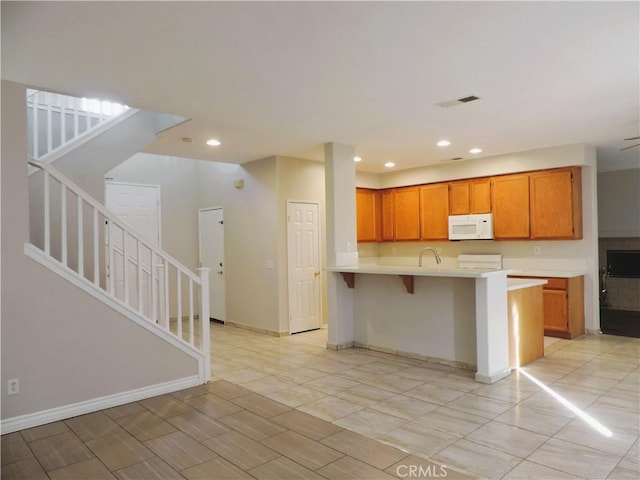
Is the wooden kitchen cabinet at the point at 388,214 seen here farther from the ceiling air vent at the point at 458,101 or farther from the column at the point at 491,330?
the ceiling air vent at the point at 458,101

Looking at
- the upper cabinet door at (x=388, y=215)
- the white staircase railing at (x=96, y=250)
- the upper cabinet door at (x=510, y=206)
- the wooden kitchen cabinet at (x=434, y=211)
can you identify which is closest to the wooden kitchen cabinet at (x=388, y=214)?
the upper cabinet door at (x=388, y=215)

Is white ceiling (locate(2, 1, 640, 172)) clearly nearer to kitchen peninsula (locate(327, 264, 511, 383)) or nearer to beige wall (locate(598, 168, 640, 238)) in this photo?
kitchen peninsula (locate(327, 264, 511, 383))

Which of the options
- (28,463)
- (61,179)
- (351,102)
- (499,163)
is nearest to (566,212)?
(499,163)

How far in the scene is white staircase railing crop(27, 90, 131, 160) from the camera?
4566 mm

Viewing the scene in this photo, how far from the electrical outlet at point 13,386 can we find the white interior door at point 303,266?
3.65 m

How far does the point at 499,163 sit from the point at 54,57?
579 cm

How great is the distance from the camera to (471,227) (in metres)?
6.71

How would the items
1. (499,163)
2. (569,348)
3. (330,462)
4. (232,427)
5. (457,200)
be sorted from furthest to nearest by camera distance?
(457,200) < (499,163) < (569,348) < (232,427) < (330,462)

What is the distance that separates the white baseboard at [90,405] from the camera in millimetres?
3162

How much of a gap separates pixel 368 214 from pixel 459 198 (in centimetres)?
164

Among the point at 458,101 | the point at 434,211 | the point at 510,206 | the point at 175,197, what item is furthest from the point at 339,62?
the point at 175,197

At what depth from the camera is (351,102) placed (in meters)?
3.97

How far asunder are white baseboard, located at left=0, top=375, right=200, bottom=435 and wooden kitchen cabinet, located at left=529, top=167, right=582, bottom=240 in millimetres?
5031

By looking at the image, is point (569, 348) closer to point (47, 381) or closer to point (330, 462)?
point (330, 462)
